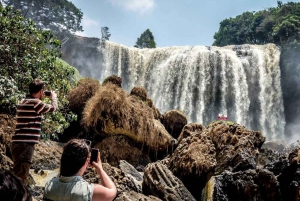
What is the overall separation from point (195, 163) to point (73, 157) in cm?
499

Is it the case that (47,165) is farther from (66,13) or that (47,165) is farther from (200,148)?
(66,13)

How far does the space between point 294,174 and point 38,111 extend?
4375 millimetres

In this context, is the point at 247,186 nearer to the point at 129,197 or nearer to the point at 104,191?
the point at 129,197

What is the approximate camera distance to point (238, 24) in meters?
44.4

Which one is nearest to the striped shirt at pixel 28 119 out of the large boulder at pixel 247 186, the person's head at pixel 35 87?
the person's head at pixel 35 87

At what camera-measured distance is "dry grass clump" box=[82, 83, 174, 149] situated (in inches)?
338

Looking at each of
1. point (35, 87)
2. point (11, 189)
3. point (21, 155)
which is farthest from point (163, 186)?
point (11, 189)

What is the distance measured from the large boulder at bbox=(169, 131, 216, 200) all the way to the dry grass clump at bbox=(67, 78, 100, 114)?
164 inches

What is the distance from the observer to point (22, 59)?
6.16 m

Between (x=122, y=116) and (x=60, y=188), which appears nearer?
(x=60, y=188)

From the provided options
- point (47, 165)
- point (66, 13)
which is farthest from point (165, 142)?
point (66, 13)

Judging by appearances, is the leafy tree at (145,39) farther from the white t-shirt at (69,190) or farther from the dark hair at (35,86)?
the white t-shirt at (69,190)

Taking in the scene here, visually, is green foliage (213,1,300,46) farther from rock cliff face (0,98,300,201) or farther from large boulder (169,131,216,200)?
large boulder (169,131,216,200)

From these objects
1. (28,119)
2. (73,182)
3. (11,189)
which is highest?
(28,119)
